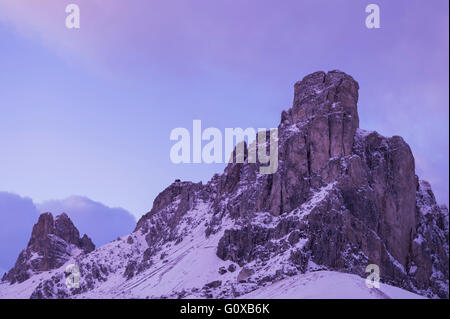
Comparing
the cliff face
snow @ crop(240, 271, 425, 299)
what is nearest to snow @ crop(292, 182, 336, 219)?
the cliff face

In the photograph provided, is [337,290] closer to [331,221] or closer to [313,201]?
[331,221]

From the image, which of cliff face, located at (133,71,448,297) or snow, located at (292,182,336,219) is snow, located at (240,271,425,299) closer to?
cliff face, located at (133,71,448,297)

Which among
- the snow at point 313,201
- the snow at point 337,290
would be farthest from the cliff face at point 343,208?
the snow at point 337,290

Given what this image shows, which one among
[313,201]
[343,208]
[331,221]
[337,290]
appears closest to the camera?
[337,290]

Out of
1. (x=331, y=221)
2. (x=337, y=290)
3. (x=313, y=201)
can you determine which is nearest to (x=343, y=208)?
(x=331, y=221)

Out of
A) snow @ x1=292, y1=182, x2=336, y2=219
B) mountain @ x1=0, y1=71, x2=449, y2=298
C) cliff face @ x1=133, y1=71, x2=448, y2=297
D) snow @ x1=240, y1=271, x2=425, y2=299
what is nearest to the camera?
snow @ x1=240, y1=271, x2=425, y2=299

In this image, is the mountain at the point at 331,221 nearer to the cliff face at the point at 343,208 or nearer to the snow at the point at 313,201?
the cliff face at the point at 343,208

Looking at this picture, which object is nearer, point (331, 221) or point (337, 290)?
point (337, 290)

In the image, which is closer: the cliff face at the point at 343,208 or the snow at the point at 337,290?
the snow at the point at 337,290

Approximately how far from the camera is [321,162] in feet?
597

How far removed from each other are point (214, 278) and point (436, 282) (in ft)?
216

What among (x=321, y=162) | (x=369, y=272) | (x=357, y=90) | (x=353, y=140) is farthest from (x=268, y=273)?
(x=357, y=90)

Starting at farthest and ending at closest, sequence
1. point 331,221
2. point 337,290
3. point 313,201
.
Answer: point 313,201, point 331,221, point 337,290
